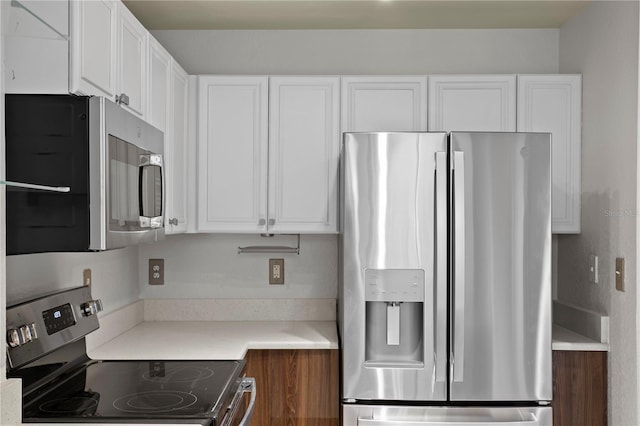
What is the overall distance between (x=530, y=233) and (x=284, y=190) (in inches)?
45.3

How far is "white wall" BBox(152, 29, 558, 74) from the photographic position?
3.32 metres

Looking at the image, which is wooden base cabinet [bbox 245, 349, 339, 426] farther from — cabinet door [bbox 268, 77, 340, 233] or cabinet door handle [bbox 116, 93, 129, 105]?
cabinet door handle [bbox 116, 93, 129, 105]

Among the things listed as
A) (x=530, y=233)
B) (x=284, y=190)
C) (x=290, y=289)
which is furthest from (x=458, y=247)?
(x=290, y=289)

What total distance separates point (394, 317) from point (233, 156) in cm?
113

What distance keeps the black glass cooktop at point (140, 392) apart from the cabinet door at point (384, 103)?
4.34 ft

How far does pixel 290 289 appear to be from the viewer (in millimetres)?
3385

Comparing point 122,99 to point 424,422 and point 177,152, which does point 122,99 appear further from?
point 424,422

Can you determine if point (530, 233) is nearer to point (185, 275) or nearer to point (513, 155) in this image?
point (513, 155)

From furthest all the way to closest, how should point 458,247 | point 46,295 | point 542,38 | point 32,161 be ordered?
1. point 542,38
2. point 458,247
3. point 46,295
4. point 32,161

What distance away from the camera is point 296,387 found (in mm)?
2697

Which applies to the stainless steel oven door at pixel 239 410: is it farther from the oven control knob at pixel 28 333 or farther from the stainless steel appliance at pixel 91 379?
the oven control knob at pixel 28 333

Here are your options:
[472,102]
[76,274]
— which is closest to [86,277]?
[76,274]

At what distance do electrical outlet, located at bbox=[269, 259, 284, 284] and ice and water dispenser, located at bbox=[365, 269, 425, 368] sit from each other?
873 millimetres

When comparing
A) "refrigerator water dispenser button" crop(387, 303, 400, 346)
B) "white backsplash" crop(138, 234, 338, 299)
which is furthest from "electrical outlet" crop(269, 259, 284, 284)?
"refrigerator water dispenser button" crop(387, 303, 400, 346)
